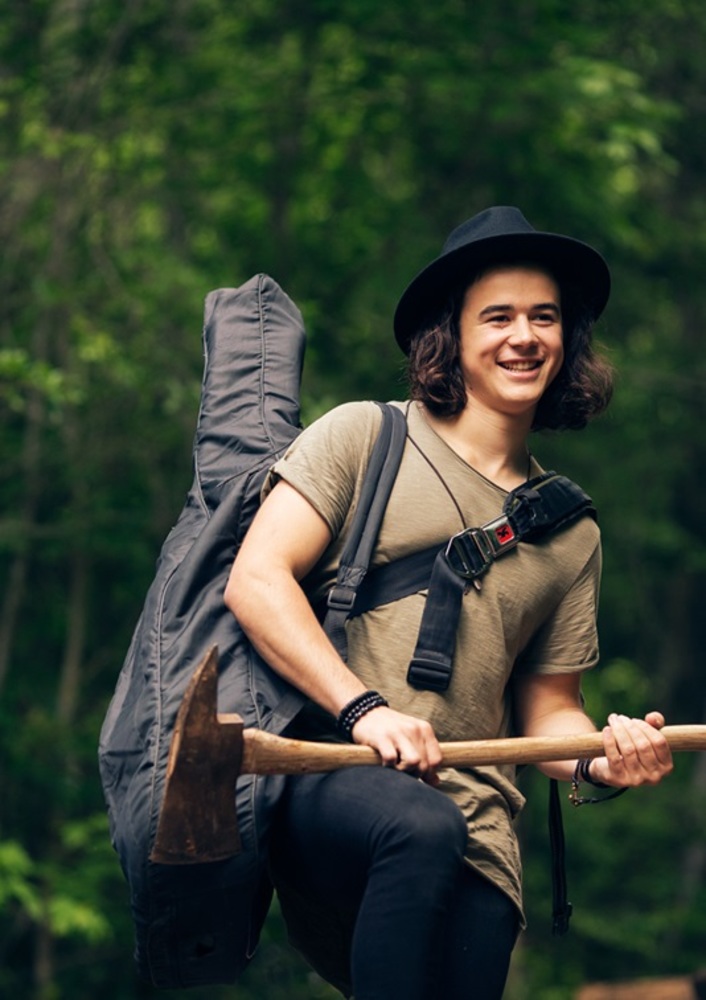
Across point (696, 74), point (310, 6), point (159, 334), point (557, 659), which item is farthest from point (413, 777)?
point (696, 74)

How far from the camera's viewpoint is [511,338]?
372 cm

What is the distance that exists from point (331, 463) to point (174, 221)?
10052 millimetres

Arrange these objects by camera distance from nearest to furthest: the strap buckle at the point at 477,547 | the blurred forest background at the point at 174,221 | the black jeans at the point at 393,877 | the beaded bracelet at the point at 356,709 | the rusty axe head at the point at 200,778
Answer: the rusty axe head at the point at 200,778, the black jeans at the point at 393,877, the beaded bracelet at the point at 356,709, the strap buckle at the point at 477,547, the blurred forest background at the point at 174,221

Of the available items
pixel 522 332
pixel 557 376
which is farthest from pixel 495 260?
pixel 557 376

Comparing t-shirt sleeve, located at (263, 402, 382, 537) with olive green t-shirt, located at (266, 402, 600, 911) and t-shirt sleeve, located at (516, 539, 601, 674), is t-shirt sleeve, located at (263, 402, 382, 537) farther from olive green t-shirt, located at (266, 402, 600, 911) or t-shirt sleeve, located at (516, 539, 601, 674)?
t-shirt sleeve, located at (516, 539, 601, 674)

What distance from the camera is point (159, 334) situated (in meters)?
11.6

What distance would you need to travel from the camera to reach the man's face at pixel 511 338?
12.2ft

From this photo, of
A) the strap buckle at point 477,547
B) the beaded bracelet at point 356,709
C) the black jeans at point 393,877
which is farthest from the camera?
the strap buckle at point 477,547

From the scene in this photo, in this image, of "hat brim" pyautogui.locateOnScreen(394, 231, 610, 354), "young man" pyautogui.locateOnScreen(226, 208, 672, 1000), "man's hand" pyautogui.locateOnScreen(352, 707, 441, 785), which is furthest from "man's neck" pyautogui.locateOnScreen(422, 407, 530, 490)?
"man's hand" pyautogui.locateOnScreen(352, 707, 441, 785)

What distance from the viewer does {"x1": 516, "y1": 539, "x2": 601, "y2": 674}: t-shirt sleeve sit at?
149 inches

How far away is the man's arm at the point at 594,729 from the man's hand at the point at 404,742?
38cm

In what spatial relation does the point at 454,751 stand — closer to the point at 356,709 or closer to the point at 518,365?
the point at 356,709

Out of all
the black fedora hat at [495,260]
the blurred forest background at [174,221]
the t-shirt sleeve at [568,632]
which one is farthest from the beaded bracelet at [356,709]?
the blurred forest background at [174,221]

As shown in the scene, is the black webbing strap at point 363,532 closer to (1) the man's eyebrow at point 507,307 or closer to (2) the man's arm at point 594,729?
(1) the man's eyebrow at point 507,307
